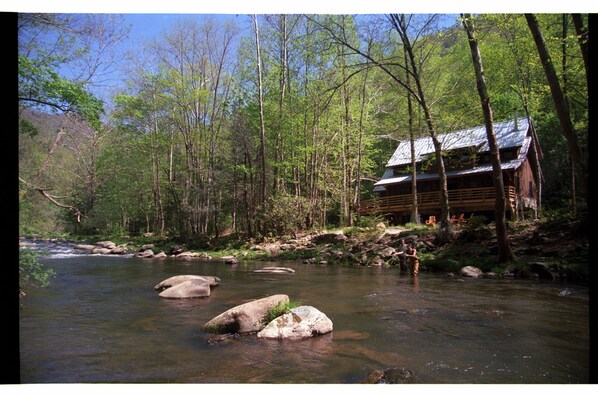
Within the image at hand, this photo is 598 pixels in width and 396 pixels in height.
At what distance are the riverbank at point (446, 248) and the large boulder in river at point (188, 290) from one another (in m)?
6.51

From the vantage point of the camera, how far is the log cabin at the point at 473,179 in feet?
65.6

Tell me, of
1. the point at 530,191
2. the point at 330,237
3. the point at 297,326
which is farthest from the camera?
the point at 530,191

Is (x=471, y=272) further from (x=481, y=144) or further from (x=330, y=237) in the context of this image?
(x=481, y=144)

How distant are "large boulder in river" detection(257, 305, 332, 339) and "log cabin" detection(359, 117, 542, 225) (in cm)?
1482

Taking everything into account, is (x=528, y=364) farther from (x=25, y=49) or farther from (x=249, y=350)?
(x=25, y=49)

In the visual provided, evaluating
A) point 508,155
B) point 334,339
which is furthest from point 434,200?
point 334,339

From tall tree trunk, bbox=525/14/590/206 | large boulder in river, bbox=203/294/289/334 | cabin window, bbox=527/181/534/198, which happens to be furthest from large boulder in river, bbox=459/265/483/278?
cabin window, bbox=527/181/534/198

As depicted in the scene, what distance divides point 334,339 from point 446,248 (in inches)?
351

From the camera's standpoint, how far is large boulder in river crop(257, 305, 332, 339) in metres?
4.48

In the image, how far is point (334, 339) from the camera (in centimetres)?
444

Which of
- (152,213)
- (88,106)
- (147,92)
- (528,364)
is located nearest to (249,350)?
(528,364)

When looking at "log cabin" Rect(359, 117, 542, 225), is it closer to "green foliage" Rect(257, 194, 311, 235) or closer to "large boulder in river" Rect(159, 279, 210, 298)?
"green foliage" Rect(257, 194, 311, 235)

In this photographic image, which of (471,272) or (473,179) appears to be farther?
(473,179)

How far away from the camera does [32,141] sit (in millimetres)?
4973
